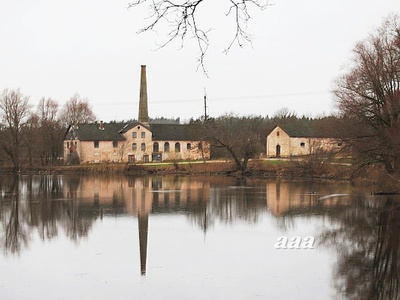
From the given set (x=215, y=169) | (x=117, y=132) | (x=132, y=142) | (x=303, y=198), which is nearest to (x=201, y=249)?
(x=303, y=198)

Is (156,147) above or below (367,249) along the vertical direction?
above

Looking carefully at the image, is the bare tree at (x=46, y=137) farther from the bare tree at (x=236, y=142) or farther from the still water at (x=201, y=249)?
the still water at (x=201, y=249)

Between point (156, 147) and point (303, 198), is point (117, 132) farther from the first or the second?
point (303, 198)

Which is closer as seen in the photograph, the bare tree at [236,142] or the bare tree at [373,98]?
the bare tree at [373,98]

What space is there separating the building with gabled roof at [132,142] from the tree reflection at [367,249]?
49965 mm

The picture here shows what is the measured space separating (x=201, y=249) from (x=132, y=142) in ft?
196

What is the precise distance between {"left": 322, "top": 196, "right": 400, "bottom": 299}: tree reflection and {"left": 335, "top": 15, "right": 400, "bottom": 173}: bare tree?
9.06 meters

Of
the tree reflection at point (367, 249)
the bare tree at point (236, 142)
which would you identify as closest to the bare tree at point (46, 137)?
the bare tree at point (236, 142)

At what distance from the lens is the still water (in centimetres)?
1295

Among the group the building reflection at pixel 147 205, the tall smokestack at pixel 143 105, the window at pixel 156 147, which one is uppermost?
the tall smokestack at pixel 143 105

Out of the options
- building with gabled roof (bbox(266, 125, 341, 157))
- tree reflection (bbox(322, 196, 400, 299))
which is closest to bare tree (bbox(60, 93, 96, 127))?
building with gabled roof (bbox(266, 125, 341, 157))

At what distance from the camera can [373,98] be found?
38.0m

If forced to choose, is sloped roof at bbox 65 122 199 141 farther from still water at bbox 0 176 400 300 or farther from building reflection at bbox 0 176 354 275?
still water at bbox 0 176 400 300

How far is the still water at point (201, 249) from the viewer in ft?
42.5
